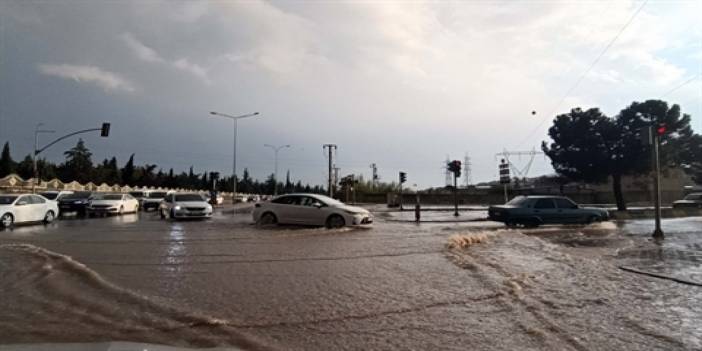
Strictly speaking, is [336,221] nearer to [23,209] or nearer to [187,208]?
[187,208]

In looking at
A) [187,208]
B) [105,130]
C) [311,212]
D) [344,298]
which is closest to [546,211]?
[311,212]

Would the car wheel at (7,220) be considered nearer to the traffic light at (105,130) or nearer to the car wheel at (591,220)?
the traffic light at (105,130)

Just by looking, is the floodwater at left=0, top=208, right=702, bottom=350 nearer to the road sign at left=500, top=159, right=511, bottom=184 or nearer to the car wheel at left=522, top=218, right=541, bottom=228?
the car wheel at left=522, top=218, right=541, bottom=228

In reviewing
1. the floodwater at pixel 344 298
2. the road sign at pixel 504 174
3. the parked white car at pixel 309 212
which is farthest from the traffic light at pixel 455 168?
the floodwater at pixel 344 298

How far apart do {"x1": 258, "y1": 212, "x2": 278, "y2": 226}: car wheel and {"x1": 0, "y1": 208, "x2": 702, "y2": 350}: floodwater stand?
273 inches

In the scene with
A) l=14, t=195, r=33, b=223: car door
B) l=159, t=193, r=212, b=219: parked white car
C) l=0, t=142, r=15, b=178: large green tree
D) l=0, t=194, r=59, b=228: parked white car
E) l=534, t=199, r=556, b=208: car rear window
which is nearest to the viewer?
l=0, t=194, r=59, b=228: parked white car

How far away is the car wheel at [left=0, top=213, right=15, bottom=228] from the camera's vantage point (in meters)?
18.1

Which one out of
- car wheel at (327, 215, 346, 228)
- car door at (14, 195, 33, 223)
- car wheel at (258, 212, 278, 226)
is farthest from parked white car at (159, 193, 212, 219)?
car wheel at (327, 215, 346, 228)

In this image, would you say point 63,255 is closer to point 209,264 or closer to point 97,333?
point 209,264

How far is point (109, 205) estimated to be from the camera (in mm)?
28422

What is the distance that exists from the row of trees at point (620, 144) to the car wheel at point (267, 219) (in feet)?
95.2

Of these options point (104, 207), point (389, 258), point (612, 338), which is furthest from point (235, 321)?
point (104, 207)

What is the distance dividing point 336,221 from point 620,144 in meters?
29.0

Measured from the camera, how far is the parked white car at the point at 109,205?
1107 inches
